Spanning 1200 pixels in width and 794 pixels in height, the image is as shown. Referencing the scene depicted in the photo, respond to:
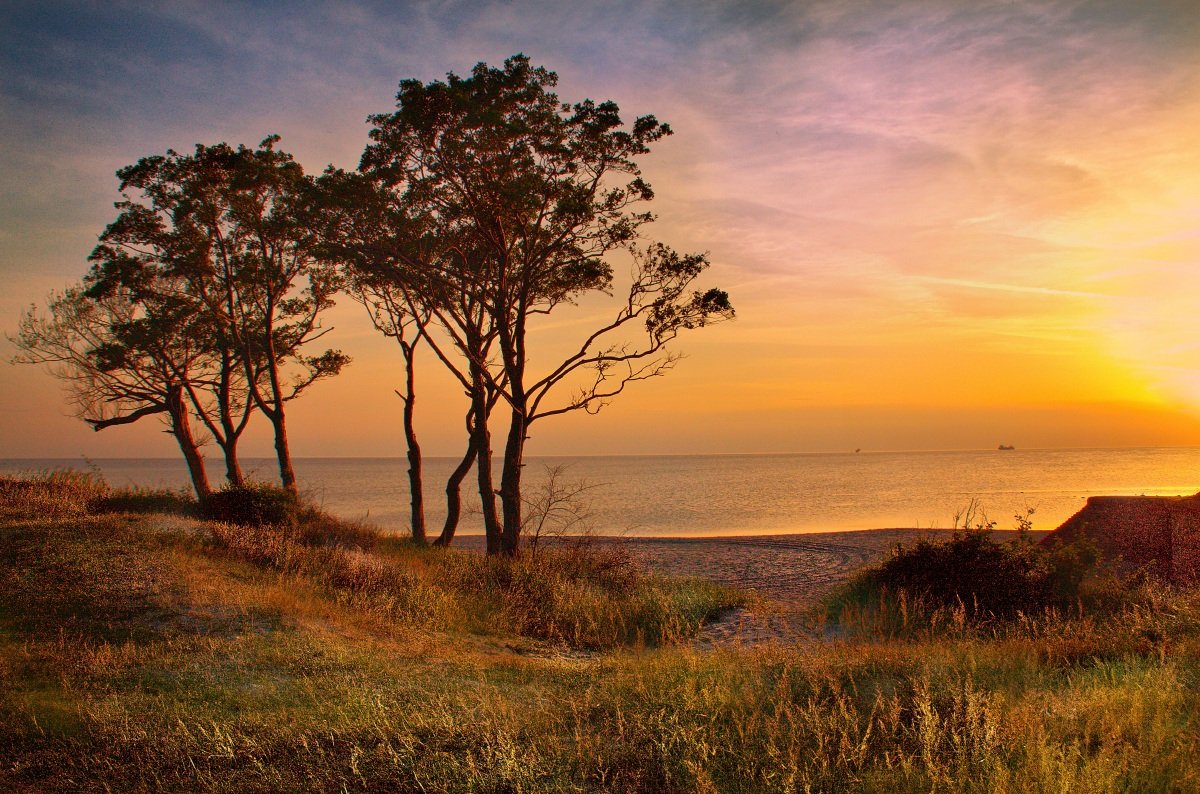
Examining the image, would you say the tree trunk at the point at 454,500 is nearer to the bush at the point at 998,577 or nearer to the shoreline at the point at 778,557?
the shoreline at the point at 778,557

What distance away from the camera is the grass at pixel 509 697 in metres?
5.86

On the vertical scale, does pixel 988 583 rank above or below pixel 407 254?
below

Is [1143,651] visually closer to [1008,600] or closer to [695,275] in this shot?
[1008,600]

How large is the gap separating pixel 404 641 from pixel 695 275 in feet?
43.1

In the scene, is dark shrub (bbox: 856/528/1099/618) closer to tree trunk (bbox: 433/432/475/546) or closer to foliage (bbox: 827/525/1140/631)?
foliage (bbox: 827/525/1140/631)

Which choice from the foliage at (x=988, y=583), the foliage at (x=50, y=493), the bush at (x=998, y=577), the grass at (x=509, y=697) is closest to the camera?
the grass at (x=509, y=697)

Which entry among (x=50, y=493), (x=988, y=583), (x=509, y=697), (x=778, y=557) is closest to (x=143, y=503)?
(x=50, y=493)

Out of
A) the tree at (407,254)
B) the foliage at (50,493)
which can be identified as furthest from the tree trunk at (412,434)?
the foliage at (50,493)

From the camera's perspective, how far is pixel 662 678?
827cm

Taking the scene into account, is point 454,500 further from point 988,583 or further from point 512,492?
point 988,583

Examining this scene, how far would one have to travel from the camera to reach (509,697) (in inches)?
321

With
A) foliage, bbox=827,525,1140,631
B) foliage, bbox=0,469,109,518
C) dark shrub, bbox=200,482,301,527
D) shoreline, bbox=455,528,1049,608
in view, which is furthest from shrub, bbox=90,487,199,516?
foliage, bbox=827,525,1140,631

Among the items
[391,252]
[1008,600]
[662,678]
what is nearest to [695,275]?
[391,252]

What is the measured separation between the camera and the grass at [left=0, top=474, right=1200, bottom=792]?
5855mm
